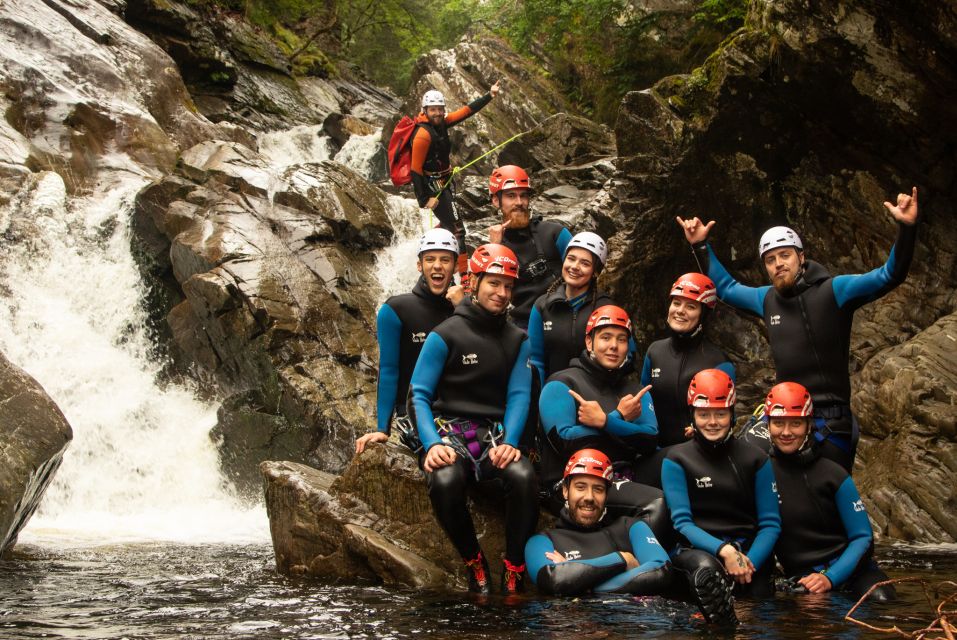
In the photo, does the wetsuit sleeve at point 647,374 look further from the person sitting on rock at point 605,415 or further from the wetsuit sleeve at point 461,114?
the wetsuit sleeve at point 461,114

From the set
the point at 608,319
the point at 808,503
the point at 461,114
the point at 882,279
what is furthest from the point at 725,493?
the point at 461,114

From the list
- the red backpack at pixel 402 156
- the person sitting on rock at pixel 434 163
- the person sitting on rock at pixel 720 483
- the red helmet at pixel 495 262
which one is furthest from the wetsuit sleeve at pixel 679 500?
the red backpack at pixel 402 156

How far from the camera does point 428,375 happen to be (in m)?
6.50

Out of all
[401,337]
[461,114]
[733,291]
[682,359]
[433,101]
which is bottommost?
[682,359]

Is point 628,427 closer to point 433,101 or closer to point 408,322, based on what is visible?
point 408,322

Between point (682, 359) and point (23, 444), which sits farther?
point (23, 444)

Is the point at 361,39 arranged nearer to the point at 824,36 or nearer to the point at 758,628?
the point at 824,36

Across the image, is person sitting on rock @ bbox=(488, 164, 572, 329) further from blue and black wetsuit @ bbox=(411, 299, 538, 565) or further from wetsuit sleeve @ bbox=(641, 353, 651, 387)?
blue and black wetsuit @ bbox=(411, 299, 538, 565)

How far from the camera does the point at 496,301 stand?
664 centimetres

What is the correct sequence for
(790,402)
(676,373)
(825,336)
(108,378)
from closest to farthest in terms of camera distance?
(790,402), (825,336), (676,373), (108,378)

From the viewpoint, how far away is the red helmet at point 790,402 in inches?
250

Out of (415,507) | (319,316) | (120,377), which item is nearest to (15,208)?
(120,377)

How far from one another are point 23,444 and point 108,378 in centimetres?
844

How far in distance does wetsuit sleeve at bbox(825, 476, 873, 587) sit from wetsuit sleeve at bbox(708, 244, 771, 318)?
1.61 m
